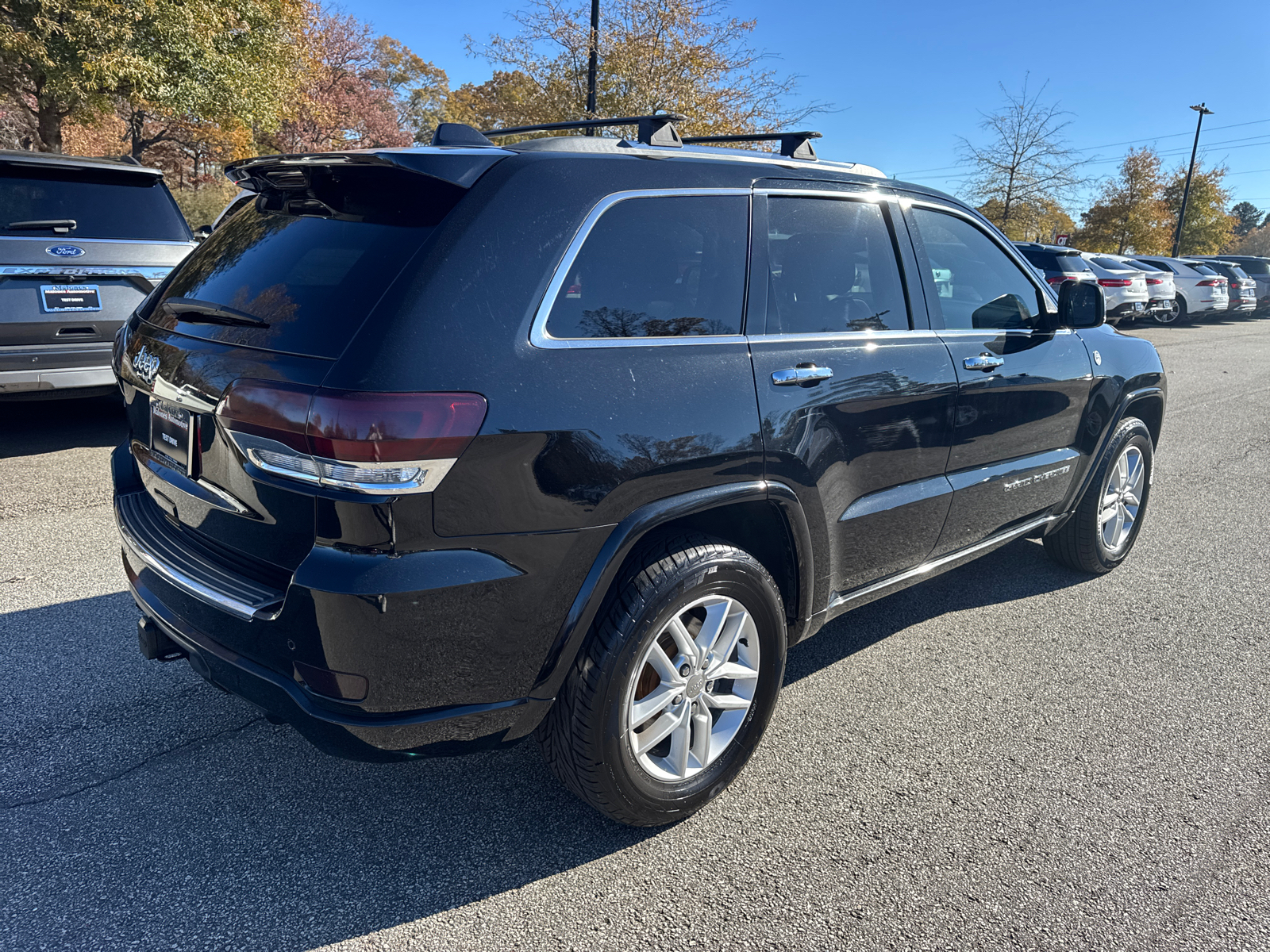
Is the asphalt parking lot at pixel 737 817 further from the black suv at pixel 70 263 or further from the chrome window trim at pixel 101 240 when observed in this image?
the chrome window trim at pixel 101 240

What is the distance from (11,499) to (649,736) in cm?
445

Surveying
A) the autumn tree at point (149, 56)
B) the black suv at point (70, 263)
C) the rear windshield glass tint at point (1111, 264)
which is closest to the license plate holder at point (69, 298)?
the black suv at point (70, 263)

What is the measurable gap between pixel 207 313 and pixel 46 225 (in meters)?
3.96

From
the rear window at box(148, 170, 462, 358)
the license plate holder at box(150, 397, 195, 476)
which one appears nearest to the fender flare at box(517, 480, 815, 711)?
the rear window at box(148, 170, 462, 358)

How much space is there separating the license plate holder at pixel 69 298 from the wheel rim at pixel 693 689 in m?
4.93

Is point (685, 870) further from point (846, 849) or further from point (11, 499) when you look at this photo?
point (11, 499)

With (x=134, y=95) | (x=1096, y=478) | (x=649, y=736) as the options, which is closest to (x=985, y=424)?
(x=1096, y=478)

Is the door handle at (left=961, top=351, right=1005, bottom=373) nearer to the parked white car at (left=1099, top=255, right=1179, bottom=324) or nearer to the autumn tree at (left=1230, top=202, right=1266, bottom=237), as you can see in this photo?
the parked white car at (left=1099, top=255, right=1179, bottom=324)

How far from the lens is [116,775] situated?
107 inches

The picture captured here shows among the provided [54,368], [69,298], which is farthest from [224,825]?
[69,298]

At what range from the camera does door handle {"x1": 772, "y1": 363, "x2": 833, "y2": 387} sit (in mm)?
2654

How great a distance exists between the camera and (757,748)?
3004mm

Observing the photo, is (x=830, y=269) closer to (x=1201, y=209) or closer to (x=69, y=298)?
(x=69, y=298)

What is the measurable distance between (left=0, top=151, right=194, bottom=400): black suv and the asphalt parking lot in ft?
6.67
